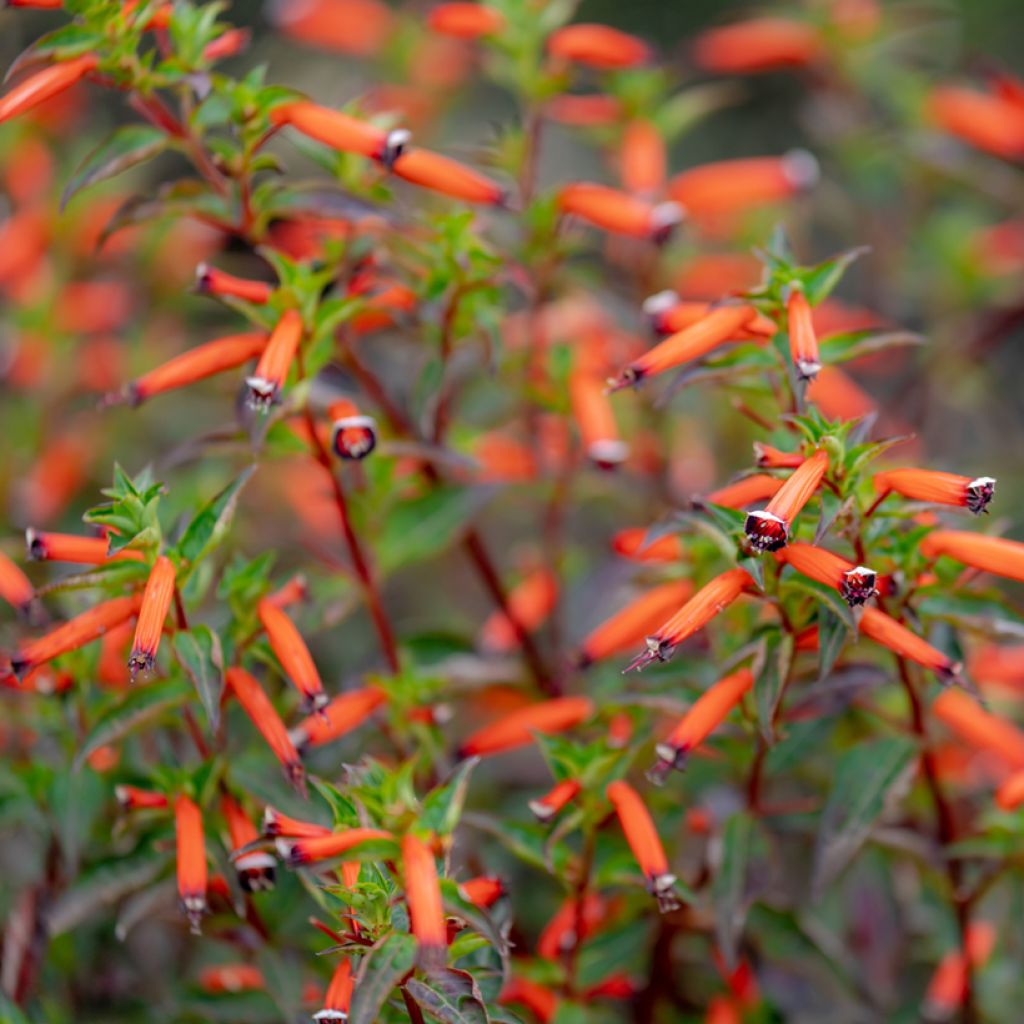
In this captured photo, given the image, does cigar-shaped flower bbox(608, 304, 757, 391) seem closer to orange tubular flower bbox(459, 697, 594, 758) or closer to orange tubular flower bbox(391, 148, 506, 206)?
orange tubular flower bbox(391, 148, 506, 206)

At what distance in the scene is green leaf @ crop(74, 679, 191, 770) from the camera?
186 centimetres

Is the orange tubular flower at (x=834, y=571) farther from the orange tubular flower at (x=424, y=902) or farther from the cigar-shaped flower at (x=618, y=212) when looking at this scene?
the cigar-shaped flower at (x=618, y=212)

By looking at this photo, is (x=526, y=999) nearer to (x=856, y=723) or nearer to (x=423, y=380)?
(x=856, y=723)

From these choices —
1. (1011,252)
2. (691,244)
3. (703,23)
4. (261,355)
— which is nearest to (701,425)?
(691,244)

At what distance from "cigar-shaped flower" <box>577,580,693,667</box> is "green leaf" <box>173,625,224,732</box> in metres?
0.60

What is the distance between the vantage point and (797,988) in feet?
7.69

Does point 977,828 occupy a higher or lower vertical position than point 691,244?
lower

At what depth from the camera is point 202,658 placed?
5.74 ft

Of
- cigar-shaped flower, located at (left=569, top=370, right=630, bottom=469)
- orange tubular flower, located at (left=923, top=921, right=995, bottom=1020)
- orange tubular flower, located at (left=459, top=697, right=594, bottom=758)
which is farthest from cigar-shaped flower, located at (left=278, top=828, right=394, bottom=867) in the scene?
orange tubular flower, located at (left=923, top=921, right=995, bottom=1020)

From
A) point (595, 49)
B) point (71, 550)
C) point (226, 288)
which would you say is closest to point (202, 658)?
point (71, 550)

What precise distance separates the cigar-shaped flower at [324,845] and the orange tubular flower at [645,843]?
37cm

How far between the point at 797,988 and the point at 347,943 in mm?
1049

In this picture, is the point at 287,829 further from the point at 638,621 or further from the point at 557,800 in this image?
the point at 638,621

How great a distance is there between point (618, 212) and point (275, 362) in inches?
29.9
